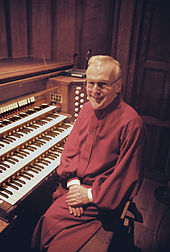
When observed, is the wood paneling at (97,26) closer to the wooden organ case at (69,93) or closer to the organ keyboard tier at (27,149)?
the wooden organ case at (69,93)

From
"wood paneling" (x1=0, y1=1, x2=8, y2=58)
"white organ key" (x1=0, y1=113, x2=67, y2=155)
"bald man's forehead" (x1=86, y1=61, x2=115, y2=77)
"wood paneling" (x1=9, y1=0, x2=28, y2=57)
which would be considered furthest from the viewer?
"wood paneling" (x1=9, y1=0, x2=28, y2=57)

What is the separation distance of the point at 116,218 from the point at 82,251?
15.9 inches

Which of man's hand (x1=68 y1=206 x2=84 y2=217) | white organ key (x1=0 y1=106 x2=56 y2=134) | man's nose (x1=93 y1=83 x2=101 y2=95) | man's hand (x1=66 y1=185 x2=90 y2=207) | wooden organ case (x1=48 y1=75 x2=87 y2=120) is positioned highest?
man's nose (x1=93 y1=83 x2=101 y2=95)

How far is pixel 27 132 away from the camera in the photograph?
2451 millimetres

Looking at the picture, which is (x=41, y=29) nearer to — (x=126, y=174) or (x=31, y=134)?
(x=31, y=134)

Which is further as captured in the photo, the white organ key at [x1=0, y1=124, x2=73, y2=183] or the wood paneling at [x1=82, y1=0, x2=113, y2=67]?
the wood paneling at [x1=82, y1=0, x2=113, y2=67]

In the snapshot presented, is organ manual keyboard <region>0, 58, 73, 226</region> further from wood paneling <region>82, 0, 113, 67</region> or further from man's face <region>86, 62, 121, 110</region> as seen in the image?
wood paneling <region>82, 0, 113, 67</region>

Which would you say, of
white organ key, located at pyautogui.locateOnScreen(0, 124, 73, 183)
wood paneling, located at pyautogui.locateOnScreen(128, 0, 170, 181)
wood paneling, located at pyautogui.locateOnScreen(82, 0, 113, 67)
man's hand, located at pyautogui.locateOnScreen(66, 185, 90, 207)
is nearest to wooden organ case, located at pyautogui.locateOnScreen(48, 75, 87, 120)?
white organ key, located at pyautogui.locateOnScreen(0, 124, 73, 183)

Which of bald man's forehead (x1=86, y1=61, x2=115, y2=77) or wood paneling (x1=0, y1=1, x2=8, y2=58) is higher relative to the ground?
wood paneling (x1=0, y1=1, x2=8, y2=58)

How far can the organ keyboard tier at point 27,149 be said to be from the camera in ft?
6.13

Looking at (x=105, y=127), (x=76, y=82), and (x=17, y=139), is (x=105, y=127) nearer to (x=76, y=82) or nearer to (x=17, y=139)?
(x=17, y=139)

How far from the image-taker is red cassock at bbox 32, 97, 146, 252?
172 centimetres

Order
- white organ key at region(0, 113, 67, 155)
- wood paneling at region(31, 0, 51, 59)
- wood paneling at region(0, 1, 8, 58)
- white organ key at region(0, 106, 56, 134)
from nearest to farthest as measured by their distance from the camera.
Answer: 1. white organ key at region(0, 113, 67, 155)
2. white organ key at region(0, 106, 56, 134)
3. wood paneling at region(0, 1, 8, 58)
4. wood paneling at region(31, 0, 51, 59)

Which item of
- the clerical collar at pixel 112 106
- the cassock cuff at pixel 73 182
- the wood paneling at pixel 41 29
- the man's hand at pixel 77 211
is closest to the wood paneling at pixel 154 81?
the wood paneling at pixel 41 29
